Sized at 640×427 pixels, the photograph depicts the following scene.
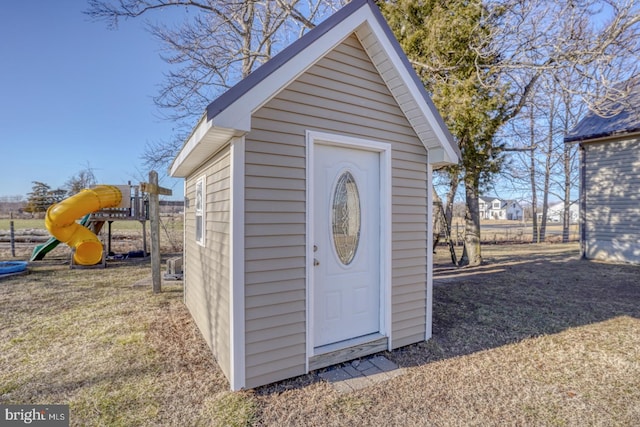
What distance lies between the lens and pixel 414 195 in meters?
3.94

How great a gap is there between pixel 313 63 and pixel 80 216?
731cm

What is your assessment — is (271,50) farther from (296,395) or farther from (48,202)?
(48,202)

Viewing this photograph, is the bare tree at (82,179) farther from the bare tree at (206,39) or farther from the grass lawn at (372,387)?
the grass lawn at (372,387)

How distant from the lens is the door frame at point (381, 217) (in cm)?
307

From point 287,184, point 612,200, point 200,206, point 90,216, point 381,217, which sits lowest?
point 90,216

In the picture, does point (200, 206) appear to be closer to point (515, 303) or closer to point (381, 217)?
point (381, 217)

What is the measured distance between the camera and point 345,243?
137 inches

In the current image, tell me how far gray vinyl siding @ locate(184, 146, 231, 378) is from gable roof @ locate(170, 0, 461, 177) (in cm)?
29

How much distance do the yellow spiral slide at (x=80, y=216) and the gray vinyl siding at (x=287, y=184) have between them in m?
6.78

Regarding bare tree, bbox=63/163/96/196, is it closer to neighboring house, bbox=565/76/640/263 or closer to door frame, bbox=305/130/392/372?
door frame, bbox=305/130/392/372

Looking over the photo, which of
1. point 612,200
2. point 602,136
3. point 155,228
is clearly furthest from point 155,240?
point 612,200

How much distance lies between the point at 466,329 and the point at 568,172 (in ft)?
74.7

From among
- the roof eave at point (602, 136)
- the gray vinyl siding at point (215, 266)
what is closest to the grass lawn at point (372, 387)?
the gray vinyl siding at point (215, 266)

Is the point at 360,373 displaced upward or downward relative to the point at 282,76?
downward
